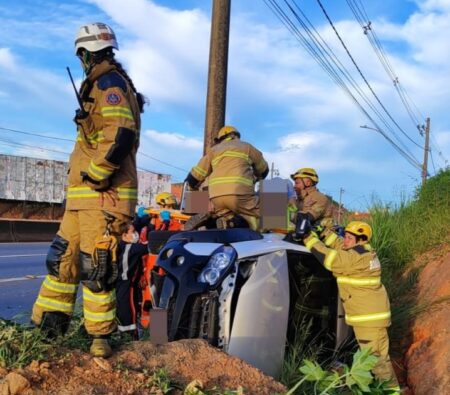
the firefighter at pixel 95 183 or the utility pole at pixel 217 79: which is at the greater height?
the utility pole at pixel 217 79

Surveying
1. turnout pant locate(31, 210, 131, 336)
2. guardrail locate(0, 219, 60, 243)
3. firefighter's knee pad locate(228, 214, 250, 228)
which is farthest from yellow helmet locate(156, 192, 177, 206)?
guardrail locate(0, 219, 60, 243)

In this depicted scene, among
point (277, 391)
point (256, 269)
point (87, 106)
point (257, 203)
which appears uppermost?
point (87, 106)

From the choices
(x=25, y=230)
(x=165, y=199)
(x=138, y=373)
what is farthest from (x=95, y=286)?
(x=25, y=230)

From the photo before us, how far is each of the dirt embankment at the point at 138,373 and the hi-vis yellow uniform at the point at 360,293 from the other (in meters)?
1.80

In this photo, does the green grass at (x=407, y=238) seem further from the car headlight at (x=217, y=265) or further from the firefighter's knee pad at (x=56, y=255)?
the firefighter's knee pad at (x=56, y=255)

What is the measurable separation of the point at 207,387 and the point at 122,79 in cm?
208

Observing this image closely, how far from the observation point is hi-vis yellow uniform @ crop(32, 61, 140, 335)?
358 cm

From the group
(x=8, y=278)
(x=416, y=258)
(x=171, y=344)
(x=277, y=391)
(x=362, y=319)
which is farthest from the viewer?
(x=8, y=278)

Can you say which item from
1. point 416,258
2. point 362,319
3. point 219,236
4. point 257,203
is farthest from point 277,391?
point 416,258

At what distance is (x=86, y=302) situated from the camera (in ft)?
11.3

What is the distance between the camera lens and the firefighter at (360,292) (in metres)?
4.74

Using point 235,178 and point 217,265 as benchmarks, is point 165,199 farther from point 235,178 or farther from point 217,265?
point 217,265

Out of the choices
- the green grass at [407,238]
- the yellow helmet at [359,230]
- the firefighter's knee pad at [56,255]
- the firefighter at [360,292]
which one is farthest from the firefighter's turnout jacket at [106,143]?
the green grass at [407,238]

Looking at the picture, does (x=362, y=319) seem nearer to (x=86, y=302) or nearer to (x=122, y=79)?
(x=86, y=302)
